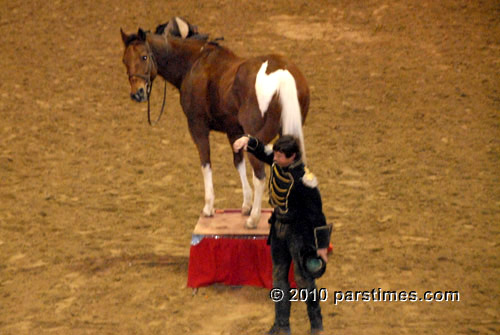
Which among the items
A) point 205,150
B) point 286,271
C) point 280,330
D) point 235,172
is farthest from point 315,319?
point 235,172

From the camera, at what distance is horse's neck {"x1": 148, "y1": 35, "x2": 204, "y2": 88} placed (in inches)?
245

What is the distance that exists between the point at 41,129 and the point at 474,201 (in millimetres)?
5832

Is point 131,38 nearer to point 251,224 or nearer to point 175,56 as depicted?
point 175,56

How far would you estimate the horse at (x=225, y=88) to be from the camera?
5441 mm

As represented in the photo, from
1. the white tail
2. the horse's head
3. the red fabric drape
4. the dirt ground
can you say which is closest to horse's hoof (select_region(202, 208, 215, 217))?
the red fabric drape

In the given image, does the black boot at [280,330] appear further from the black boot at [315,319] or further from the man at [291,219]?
the black boot at [315,319]

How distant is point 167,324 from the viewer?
5.42m

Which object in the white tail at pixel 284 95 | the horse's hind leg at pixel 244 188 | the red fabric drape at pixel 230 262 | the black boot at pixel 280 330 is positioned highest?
the white tail at pixel 284 95

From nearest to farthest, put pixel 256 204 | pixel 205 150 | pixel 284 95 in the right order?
pixel 284 95, pixel 256 204, pixel 205 150

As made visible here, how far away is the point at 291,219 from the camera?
15.8ft

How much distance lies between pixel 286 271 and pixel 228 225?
115cm

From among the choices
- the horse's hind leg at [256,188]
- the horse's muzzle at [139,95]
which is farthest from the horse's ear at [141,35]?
the horse's hind leg at [256,188]

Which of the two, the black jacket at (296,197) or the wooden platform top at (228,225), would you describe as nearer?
the black jacket at (296,197)

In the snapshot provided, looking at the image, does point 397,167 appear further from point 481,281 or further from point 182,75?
point 182,75
